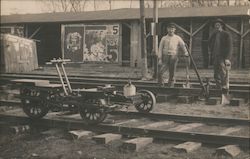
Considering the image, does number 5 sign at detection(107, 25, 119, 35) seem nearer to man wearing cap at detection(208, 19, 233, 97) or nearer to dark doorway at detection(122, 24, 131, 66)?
dark doorway at detection(122, 24, 131, 66)

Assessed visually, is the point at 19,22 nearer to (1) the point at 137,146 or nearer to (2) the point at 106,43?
(2) the point at 106,43

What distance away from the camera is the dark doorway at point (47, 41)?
16394 mm

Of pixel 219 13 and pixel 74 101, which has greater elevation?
pixel 219 13

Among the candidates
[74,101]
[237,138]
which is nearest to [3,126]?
Result: [74,101]

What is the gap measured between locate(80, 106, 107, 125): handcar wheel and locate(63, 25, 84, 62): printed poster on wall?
8.48m

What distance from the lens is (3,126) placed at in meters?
7.63

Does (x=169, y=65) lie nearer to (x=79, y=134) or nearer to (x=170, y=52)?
(x=170, y=52)

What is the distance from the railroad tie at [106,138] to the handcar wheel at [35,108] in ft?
5.80

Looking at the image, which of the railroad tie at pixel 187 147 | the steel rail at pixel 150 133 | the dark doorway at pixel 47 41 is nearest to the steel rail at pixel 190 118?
the steel rail at pixel 150 133

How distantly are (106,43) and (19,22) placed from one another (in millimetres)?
3806

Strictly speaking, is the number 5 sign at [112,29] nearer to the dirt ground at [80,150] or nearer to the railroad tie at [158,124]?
the railroad tie at [158,124]

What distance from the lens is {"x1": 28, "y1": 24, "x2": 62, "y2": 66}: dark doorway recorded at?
1639cm

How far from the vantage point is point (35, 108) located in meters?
8.22

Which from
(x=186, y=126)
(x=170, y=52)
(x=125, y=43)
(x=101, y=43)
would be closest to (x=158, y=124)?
(x=186, y=126)
